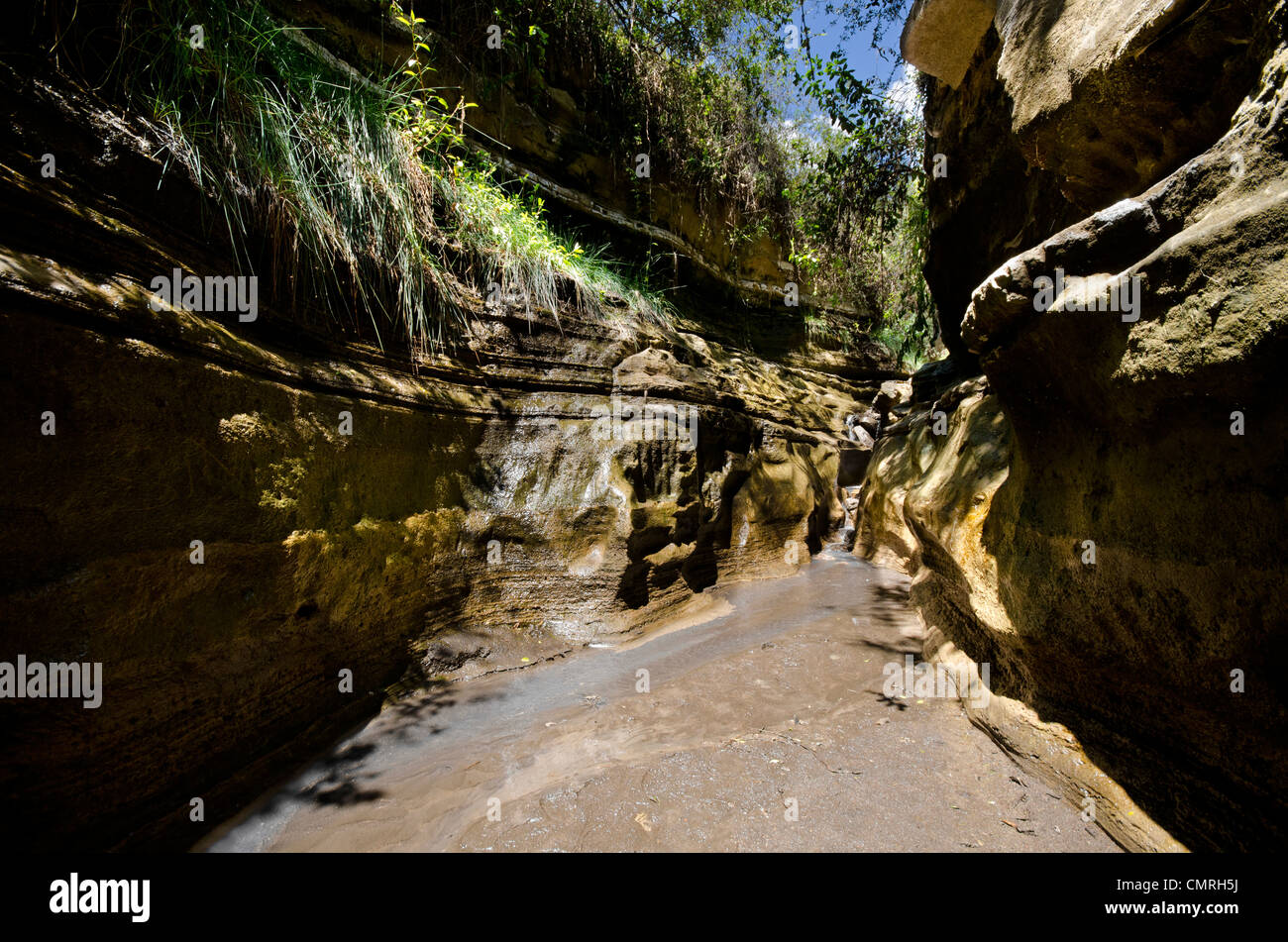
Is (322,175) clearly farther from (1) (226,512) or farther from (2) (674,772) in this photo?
(2) (674,772)

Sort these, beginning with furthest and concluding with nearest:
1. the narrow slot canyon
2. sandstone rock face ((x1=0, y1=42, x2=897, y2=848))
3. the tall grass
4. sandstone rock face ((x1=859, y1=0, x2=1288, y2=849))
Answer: the tall grass < sandstone rock face ((x1=0, y1=42, x2=897, y2=848)) < the narrow slot canyon < sandstone rock face ((x1=859, y1=0, x2=1288, y2=849))

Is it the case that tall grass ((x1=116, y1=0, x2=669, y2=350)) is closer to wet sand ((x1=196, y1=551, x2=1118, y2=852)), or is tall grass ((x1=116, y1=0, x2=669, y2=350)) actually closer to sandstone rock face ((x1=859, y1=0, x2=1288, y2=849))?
wet sand ((x1=196, y1=551, x2=1118, y2=852))

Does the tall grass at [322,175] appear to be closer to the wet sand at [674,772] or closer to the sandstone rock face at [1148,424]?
the wet sand at [674,772]

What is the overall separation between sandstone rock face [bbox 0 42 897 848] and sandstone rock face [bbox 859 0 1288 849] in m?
2.81

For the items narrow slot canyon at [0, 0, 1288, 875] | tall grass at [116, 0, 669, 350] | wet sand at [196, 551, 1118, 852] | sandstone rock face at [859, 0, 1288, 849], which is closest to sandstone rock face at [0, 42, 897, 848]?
narrow slot canyon at [0, 0, 1288, 875]

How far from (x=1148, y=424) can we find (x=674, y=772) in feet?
7.61

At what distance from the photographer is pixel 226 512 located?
93.5 inches

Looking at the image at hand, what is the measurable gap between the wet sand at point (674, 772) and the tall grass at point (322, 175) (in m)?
2.65

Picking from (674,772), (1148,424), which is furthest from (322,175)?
(1148,424)

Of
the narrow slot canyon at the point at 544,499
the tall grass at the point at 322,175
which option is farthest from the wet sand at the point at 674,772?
the tall grass at the point at 322,175

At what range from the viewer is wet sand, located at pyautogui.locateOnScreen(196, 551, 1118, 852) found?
1.88 m

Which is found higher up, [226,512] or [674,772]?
[226,512]

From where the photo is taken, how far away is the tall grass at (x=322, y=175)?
2.62m

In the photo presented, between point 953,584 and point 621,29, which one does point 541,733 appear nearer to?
point 953,584
